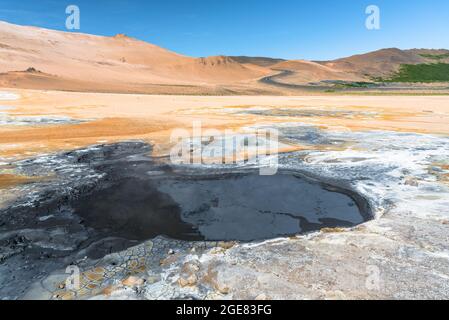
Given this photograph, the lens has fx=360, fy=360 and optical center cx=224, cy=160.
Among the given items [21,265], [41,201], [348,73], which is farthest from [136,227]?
[348,73]

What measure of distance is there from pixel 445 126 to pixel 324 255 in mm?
17079

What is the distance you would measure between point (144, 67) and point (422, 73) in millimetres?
80159

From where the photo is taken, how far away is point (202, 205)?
838 cm

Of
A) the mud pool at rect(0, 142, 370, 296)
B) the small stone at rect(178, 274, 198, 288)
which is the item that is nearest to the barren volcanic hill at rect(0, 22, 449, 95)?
the mud pool at rect(0, 142, 370, 296)

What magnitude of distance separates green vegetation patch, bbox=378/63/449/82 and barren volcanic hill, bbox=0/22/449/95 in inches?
181

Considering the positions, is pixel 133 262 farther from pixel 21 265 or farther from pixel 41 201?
pixel 41 201

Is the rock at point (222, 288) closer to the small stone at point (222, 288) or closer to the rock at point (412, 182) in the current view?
the small stone at point (222, 288)

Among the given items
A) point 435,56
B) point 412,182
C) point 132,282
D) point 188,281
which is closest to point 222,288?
point 188,281

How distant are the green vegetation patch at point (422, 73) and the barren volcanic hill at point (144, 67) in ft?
15.1

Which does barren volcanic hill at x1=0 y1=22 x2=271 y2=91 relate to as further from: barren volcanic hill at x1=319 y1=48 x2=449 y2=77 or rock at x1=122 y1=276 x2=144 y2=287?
rock at x1=122 y1=276 x2=144 y2=287

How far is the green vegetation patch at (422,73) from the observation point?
95938 mm

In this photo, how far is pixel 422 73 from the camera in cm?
10600

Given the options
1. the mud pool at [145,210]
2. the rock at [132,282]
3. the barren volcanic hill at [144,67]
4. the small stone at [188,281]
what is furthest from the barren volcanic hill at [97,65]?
the small stone at [188,281]

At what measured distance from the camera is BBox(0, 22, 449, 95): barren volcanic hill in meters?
58.8
